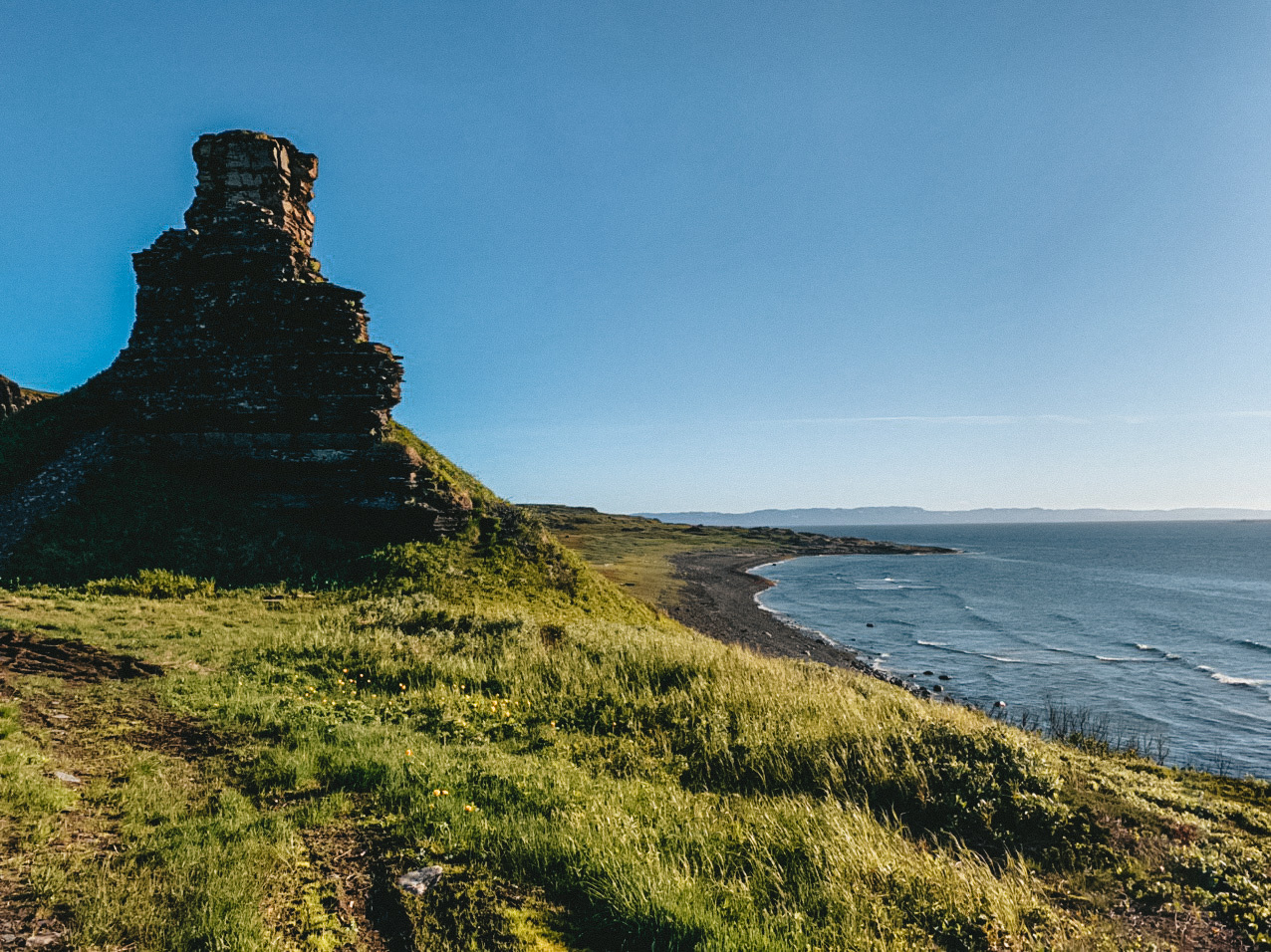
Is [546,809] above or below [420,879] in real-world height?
below

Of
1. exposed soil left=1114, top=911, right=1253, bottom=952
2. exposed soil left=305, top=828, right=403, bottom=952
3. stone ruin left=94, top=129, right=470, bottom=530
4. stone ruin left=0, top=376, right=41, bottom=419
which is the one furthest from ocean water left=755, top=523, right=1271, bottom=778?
stone ruin left=0, top=376, right=41, bottom=419

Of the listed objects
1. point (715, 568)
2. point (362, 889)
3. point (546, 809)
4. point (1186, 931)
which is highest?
point (362, 889)

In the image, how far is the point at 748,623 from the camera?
48719 mm

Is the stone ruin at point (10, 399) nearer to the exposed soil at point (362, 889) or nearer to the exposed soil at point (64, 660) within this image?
the exposed soil at point (64, 660)

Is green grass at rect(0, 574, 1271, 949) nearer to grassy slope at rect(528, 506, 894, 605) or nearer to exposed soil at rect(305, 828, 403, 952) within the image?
exposed soil at rect(305, 828, 403, 952)

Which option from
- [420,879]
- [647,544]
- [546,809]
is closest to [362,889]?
[420,879]

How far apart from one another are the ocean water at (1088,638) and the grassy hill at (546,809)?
18.2 metres

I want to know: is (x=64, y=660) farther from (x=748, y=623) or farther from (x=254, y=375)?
(x=748, y=623)

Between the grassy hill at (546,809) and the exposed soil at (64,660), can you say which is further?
Answer: the exposed soil at (64,660)

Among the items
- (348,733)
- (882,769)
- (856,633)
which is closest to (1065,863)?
(882,769)

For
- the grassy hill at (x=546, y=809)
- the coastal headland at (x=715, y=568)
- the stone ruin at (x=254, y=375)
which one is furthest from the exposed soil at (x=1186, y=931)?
the stone ruin at (x=254, y=375)

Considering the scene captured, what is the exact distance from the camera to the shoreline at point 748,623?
124ft

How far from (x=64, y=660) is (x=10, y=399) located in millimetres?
26199

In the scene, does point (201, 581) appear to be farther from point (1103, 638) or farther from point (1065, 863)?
point (1103, 638)
